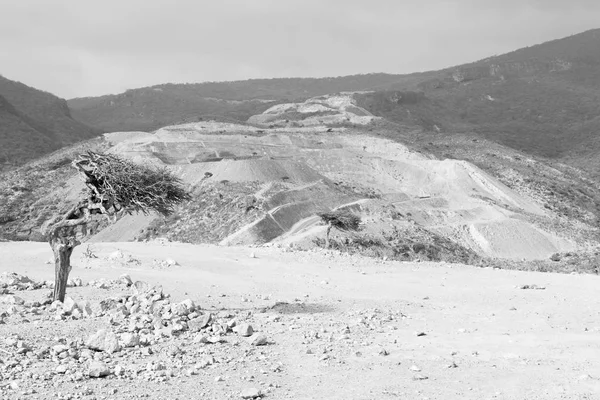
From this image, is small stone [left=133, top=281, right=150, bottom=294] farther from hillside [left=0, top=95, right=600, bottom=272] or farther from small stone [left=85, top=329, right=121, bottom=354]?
hillside [left=0, top=95, right=600, bottom=272]

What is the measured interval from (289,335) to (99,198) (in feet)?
16.0

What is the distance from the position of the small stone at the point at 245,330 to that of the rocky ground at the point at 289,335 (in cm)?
2

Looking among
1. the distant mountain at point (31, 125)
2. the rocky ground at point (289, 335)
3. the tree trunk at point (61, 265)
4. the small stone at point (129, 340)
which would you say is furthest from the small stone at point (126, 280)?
the distant mountain at point (31, 125)

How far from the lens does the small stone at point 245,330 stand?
10.6 m

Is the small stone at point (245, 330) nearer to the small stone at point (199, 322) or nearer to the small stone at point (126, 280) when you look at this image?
the small stone at point (199, 322)

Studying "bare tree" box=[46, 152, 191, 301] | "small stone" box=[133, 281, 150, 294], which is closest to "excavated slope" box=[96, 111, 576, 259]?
"small stone" box=[133, 281, 150, 294]

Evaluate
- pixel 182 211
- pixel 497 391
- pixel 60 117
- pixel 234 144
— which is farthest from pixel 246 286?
pixel 60 117

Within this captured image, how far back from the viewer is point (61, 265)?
40.2 feet

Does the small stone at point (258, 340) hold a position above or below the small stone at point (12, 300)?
below

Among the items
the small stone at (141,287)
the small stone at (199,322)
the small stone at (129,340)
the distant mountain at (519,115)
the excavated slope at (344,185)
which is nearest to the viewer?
the small stone at (129,340)

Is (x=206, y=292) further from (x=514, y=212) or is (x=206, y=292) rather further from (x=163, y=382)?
(x=514, y=212)

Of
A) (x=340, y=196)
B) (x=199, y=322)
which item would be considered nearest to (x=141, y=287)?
(x=199, y=322)

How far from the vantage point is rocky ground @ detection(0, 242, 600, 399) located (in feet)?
27.4

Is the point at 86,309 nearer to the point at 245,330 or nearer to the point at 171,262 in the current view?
the point at 245,330
